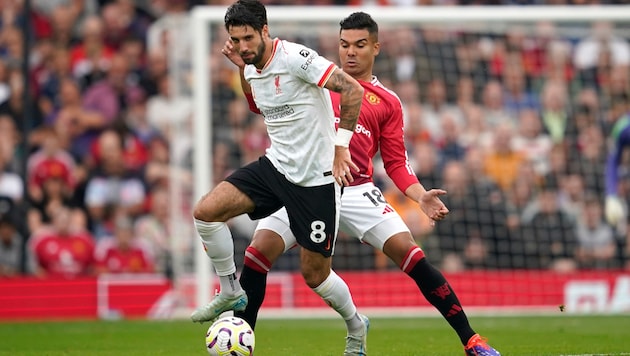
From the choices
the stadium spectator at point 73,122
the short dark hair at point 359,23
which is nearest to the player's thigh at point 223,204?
the short dark hair at point 359,23

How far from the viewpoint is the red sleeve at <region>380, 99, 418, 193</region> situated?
915cm

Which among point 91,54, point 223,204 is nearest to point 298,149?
point 223,204

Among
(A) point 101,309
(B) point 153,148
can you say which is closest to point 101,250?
(A) point 101,309

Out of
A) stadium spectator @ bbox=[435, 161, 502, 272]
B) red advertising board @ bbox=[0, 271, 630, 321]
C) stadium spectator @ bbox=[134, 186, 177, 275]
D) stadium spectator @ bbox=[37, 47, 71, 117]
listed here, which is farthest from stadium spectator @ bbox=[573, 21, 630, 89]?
stadium spectator @ bbox=[37, 47, 71, 117]

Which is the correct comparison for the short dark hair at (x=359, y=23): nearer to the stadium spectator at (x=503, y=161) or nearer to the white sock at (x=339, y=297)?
the white sock at (x=339, y=297)

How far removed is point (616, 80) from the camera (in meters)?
17.5

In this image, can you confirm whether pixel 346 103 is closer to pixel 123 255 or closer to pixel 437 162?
pixel 437 162

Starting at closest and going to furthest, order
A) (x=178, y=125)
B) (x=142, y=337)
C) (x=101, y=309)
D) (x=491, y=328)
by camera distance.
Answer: (x=142, y=337) → (x=491, y=328) → (x=101, y=309) → (x=178, y=125)

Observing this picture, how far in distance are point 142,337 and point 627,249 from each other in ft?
26.2

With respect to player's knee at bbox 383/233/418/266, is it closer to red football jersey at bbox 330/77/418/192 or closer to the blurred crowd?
red football jersey at bbox 330/77/418/192

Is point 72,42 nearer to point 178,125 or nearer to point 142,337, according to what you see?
point 178,125

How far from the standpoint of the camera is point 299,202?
844 cm

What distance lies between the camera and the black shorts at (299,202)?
839 cm

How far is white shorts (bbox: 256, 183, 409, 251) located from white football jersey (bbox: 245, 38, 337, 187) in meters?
0.68
